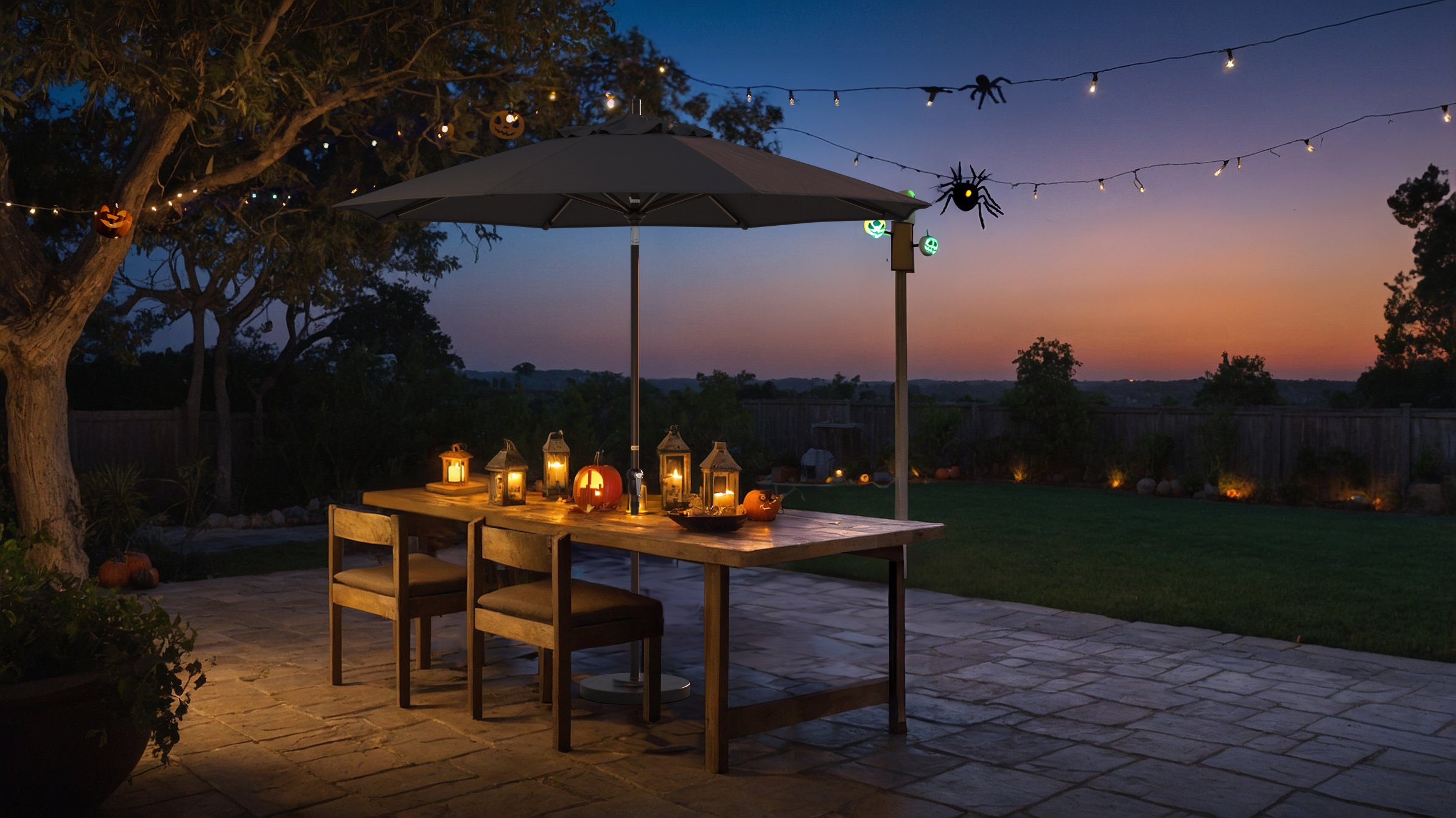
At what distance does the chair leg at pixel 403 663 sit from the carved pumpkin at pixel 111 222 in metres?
3.29

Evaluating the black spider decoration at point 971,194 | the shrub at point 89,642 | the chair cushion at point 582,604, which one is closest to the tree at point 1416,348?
the black spider decoration at point 971,194

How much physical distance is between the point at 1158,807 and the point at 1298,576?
17.3 feet

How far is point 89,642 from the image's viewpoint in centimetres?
310

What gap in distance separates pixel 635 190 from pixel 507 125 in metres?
3.48

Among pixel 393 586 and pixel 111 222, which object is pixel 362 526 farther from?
pixel 111 222

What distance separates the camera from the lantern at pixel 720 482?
4.11 metres

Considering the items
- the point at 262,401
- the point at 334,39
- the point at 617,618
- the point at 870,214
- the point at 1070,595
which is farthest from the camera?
the point at 262,401

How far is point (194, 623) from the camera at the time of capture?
6129mm

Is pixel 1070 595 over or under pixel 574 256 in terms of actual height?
under

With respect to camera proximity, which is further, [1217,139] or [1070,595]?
[1217,139]

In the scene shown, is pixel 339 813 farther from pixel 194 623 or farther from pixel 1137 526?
pixel 1137 526

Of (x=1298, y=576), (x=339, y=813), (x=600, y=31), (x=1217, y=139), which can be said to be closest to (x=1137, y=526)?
(x=1298, y=576)

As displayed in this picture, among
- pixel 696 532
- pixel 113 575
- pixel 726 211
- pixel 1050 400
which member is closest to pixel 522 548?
pixel 696 532

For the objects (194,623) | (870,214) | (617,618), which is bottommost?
(194,623)
